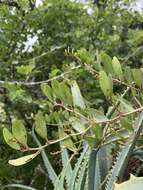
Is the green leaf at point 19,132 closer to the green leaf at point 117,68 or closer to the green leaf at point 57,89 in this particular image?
the green leaf at point 57,89

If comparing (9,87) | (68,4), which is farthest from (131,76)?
(68,4)

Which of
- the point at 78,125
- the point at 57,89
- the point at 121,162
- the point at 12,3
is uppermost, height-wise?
the point at 12,3

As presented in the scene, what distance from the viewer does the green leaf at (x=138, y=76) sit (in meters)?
1.41

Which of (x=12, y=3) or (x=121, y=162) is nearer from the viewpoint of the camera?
(x=121, y=162)

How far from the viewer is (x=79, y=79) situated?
3.07m

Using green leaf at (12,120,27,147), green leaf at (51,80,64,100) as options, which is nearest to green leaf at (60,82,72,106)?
green leaf at (51,80,64,100)

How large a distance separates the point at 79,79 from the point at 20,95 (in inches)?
21.8

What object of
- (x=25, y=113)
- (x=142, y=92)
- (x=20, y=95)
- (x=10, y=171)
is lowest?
(x=10, y=171)

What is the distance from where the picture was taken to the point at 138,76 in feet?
4.64

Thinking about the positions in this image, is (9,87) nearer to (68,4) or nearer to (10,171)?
(10,171)

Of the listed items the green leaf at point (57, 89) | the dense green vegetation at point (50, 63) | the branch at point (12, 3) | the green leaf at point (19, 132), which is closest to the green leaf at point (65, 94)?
the green leaf at point (57, 89)

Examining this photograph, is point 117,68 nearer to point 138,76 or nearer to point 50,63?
point 138,76

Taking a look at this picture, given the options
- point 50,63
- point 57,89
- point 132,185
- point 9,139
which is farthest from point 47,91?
point 50,63

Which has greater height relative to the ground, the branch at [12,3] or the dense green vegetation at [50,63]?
the branch at [12,3]
